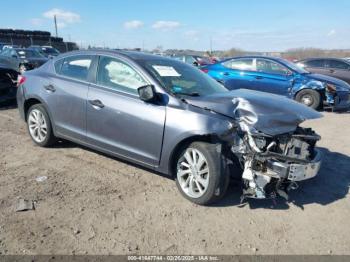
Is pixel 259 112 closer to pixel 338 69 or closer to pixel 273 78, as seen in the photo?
pixel 273 78

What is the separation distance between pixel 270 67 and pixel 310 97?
1.48 m

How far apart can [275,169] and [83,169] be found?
2.66 meters

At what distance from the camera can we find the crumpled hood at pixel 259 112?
4035mm

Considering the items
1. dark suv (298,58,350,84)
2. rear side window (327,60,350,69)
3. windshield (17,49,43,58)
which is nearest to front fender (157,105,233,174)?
dark suv (298,58,350,84)

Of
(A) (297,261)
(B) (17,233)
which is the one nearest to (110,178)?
(B) (17,233)

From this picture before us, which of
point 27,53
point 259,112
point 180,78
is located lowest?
point 27,53

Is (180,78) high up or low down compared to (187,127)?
up

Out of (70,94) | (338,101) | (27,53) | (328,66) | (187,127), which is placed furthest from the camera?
(27,53)

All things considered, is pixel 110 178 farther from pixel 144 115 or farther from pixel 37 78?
pixel 37 78

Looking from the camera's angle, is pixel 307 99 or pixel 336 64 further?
pixel 336 64

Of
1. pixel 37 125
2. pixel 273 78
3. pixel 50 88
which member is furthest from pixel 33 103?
pixel 273 78

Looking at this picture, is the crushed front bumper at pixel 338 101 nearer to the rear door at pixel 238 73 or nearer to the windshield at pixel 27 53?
the rear door at pixel 238 73

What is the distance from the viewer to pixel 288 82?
34.8 ft

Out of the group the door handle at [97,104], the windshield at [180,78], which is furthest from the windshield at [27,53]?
the windshield at [180,78]
